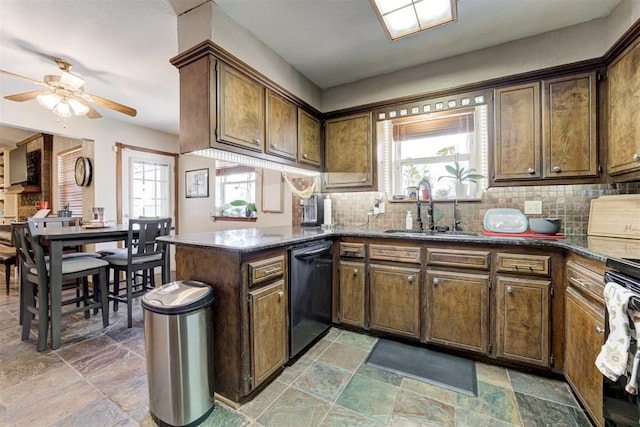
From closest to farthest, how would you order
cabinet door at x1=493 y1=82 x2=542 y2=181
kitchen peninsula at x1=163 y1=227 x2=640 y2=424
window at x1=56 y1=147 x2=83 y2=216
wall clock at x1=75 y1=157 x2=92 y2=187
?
kitchen peninsula at x1=163 y1=227 x2=640 y2=424
cabinet door at x1=493 y1=82 x2=542 y2=181
wall clock at x1=75 y1=157 x2=92 y2=187
window at x1=56 y1=147 x2=83 y2=216

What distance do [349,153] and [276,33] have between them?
1.31 m

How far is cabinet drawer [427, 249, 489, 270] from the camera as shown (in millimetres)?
1958

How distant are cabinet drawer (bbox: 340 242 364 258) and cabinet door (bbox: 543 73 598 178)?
1583 mm

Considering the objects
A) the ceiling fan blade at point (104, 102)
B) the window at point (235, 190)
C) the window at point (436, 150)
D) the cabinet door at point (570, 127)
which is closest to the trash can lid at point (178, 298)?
the window at point (436, 150)

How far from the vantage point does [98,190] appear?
4.01 metres

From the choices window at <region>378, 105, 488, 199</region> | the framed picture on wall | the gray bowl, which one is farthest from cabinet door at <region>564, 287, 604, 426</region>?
the framed picture on wall

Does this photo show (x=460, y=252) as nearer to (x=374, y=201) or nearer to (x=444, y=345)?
(x=444, y=345)

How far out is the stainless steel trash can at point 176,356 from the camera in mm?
1355

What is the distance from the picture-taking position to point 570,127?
2.06 meters

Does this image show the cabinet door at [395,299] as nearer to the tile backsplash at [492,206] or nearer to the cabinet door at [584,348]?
the tile backsplash at [492,206]

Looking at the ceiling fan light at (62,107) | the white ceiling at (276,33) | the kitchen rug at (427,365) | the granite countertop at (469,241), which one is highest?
the white ceiling at (276,33)

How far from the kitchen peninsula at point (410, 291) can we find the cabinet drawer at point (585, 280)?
1 centimetres

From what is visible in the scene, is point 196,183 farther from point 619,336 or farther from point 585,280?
point 619,336

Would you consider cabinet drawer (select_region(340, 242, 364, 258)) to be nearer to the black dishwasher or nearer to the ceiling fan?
the black dishwasher
